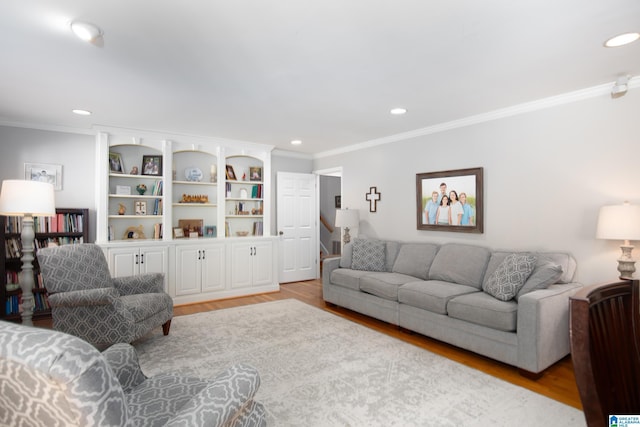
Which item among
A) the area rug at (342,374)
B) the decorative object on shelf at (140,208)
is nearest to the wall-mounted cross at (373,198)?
the area rug at (342,374)

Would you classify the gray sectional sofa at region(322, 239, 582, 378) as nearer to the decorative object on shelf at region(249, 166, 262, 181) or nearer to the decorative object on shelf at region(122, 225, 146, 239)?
the decorative object on shelf at region(249, 166, 262, 181)

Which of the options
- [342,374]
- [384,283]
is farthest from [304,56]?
[384,283]

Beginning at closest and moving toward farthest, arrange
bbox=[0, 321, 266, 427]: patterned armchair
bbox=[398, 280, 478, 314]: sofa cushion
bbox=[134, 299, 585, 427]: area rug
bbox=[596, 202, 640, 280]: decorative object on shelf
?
bbox=[0, 321, 266, 427]: patterned armchair, bbox=[134, 299, 585, 427]: area rug, bbox=[596, 202, 640, 280]: decorative object on shelf, bbox=[398, 280, 478, 314]: sofa cushion

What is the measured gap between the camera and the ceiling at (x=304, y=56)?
6.13ft

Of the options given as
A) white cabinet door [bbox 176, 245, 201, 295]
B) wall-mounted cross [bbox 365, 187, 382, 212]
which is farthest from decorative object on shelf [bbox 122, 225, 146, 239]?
wall-mounted cross [bbox 365, 187, 382, 212]

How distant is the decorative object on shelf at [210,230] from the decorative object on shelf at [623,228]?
482 centimetres

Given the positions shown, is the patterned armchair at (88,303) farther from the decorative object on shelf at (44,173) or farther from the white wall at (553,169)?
the white wall at (553,169)

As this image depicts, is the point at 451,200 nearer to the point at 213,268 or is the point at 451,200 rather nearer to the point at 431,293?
the point at 431,293

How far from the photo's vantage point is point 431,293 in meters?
3.33

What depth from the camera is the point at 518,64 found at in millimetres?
2537

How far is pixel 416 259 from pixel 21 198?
4.08 m

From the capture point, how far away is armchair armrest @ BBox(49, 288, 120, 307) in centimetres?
277

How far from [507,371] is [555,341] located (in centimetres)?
45

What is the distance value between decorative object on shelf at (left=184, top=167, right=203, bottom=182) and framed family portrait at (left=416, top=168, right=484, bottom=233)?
332 cm
